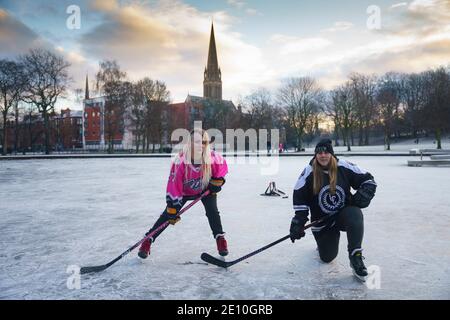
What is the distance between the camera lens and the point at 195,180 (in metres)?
3.90

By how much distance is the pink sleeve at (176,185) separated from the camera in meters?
3.80

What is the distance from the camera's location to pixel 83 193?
9.53m

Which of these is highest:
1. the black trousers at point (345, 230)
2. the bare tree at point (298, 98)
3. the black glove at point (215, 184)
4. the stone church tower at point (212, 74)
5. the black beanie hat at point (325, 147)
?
the stone church tower at point (212, 74)

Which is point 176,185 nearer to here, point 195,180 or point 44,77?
point 195,180

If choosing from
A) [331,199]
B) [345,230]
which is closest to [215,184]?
[331,199]

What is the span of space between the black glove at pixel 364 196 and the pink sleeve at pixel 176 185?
6.44 ft

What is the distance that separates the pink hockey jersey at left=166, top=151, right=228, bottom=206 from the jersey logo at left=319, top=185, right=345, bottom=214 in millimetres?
1170

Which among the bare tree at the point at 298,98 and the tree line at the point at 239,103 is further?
the bare tree at the point at 298,98

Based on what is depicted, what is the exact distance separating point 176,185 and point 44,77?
144 feet

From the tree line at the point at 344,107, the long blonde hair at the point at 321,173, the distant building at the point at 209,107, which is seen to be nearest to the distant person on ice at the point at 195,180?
the long blonde hair at the point at 321,173

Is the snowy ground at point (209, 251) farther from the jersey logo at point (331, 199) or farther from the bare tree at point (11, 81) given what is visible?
the bare tree at point (11, 81)
